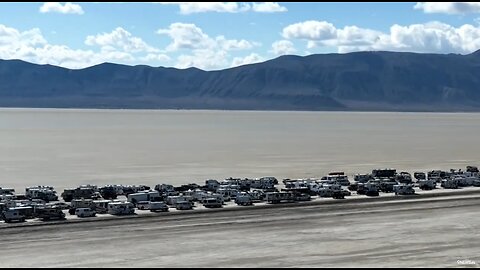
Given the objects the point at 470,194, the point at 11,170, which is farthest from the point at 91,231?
the point at 11,170

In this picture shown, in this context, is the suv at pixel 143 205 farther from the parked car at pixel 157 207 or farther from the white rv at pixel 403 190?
the white rv at pixel 403 190

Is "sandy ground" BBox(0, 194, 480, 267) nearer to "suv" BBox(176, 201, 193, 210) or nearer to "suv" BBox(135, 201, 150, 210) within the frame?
"suv" BBox(176, 201, 193, 210)

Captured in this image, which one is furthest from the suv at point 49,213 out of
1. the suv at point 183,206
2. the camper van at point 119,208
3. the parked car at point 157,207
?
the suv at point 183,206

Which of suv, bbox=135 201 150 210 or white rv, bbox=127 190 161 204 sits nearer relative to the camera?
suv, bbox=135 201 150 210

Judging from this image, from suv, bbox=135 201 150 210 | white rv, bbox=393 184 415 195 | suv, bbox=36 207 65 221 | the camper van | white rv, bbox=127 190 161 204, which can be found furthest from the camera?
white rv, bbox=393 184 415 195

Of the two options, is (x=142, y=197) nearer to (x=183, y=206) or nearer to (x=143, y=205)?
(x=143, y=205)

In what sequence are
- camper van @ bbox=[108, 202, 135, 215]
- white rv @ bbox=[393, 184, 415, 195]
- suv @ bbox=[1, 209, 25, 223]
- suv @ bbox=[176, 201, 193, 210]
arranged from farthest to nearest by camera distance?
white rv @ bbox=[393, 184, 415, 195] < suv @ bbox=[176, 201, 193, 210] < camper van @ bbox=[108, 202, 135, 215] < suv @ bbox=[1, 209, 25, 223]

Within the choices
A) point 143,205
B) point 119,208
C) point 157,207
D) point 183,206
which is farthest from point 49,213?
point 183,206

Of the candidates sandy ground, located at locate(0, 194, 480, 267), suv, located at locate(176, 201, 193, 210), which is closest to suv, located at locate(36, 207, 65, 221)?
sandy ground, located at locate(0, 194, 480, 267)

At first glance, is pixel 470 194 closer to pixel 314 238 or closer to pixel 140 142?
pixel 314 238
